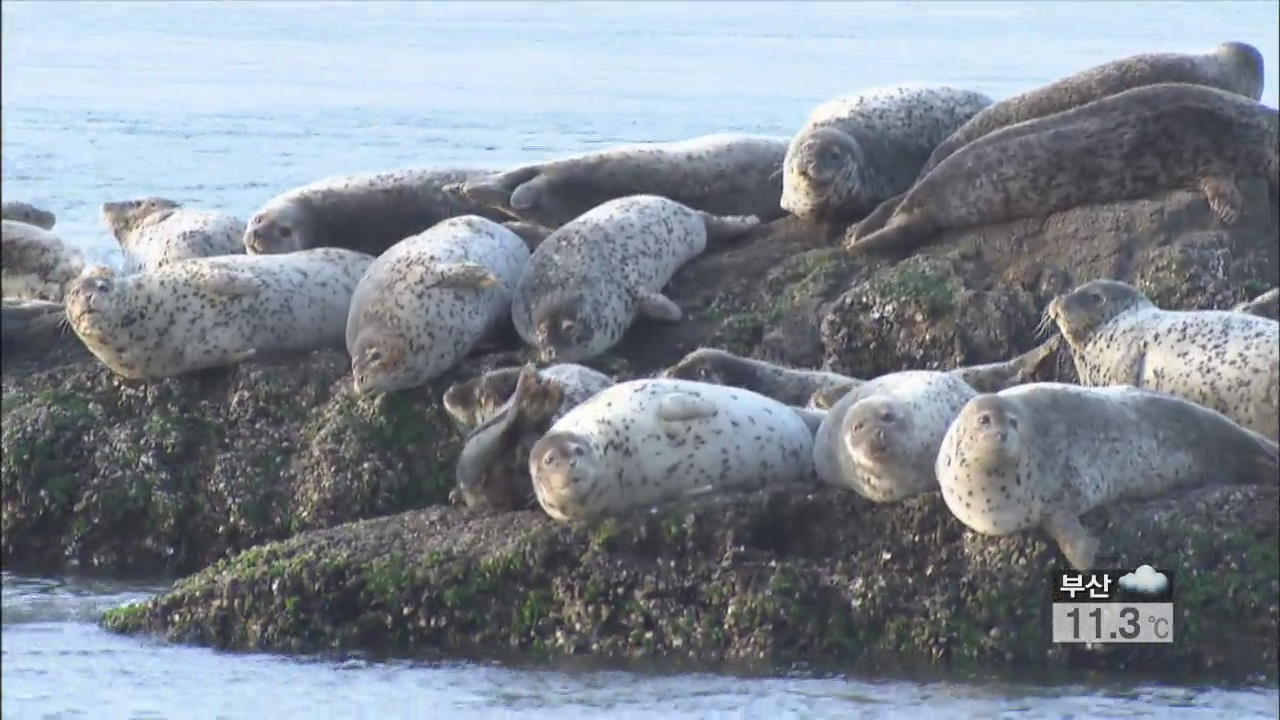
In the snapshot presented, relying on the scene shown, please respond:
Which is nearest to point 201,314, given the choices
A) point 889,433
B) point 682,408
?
point 682,408

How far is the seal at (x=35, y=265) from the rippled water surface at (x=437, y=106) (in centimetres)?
132

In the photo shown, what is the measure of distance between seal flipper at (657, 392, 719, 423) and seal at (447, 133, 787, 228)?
122 inches

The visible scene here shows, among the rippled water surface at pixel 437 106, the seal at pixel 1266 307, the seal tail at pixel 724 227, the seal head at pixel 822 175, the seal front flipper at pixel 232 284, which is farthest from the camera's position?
the seal tail at pixel 724 227

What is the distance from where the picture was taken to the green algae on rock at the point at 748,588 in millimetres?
7711

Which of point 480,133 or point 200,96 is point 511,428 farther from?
point 200,96

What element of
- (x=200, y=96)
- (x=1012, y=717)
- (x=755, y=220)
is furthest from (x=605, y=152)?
(x=200, y=96)

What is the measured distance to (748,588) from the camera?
7.96 meters

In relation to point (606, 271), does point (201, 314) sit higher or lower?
lower

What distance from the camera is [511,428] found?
28.8 feet

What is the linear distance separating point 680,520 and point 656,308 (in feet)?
7.78

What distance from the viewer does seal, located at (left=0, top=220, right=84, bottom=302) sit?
12.3 m

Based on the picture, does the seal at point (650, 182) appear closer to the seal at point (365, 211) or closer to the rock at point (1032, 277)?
the seal at point (365, 211)

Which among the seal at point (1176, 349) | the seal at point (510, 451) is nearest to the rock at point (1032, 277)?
the seal at point (1176, 349)

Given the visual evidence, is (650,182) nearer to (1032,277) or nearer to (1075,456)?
(1032,277)
